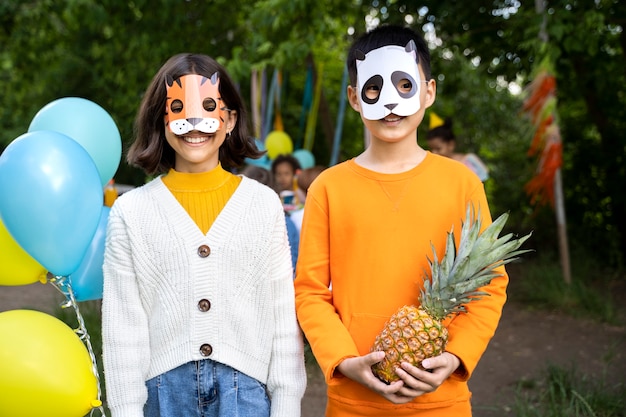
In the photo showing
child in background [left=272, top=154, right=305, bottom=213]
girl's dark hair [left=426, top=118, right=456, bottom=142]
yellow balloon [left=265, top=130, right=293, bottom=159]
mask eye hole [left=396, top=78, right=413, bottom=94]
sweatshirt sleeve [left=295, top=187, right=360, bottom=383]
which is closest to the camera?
sweatshirt sleeve [left=295, top=187, right=360, bottom=383]

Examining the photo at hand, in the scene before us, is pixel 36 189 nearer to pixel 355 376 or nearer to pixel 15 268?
pixel 15 268

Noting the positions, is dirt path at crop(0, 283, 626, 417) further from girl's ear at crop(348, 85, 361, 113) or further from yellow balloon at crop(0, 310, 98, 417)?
girl's ear at crop(348, 85, 361, 113)

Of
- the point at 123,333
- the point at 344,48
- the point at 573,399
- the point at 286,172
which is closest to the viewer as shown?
the point at 123,333

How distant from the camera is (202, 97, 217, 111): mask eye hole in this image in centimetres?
224

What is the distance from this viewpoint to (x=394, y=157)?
2.23 m

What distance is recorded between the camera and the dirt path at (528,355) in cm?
482

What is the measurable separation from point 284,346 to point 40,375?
841mm

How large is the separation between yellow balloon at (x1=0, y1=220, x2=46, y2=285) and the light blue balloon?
433 mm

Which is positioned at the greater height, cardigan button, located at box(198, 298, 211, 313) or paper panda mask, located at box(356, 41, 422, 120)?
paper panda mask, located at box(356, 41, 422, 120)

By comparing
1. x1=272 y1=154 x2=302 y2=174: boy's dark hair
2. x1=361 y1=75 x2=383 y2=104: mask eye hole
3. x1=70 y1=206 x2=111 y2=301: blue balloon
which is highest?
x1=361 y1=75 x2=383 y2=104: mask eye hole

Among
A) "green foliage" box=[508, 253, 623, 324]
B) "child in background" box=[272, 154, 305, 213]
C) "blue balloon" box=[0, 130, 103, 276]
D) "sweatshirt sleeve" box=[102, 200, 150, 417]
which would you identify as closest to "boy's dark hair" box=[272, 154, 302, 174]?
"child in background" box=[272, 154, 305, 213]

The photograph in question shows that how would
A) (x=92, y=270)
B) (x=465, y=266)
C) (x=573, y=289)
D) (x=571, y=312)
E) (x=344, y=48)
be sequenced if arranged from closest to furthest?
(x=465, y=266) < (x=92, y=270) < (x=571, y=312) < (x=573, y=289) < (x=344, y=48)

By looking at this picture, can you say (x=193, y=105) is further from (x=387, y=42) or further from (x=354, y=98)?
(x=387, y=42)

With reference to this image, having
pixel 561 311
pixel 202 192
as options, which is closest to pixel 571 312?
pixel 561 311
